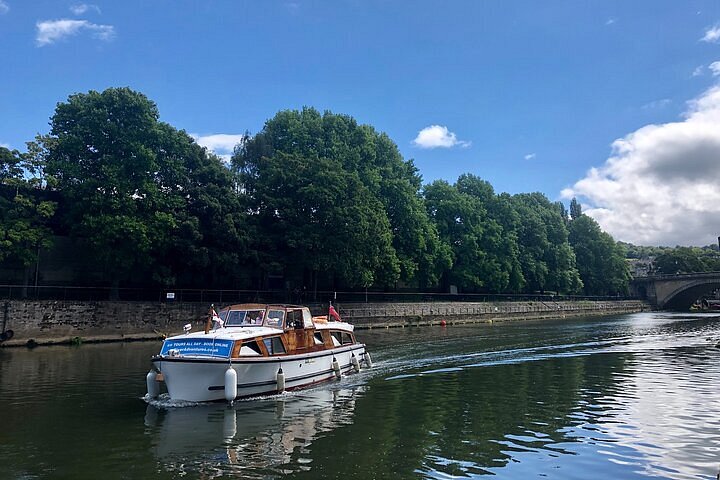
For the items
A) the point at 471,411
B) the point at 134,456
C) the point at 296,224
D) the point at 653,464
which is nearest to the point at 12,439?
the point at 134,456

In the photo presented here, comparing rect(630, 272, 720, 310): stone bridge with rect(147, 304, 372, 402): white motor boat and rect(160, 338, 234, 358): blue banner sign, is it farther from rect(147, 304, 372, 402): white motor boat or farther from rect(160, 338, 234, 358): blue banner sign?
rect(160, 338, 234, 358): blue banner sign

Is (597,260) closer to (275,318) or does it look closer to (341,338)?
(341,338)

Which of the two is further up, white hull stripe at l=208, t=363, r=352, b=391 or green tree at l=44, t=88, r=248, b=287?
green tree at l=44, t=88, r=248, b=287

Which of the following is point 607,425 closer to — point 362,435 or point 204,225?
point 362,435

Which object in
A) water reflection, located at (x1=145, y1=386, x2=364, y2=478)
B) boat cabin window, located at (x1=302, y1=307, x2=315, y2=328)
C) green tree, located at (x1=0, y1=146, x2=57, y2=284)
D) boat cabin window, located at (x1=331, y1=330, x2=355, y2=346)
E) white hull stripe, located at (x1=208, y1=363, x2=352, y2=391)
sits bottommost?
water reflection, located at (x1=145, y1=386, x2=364, y2=478)

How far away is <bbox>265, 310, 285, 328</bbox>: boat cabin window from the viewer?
2061cm

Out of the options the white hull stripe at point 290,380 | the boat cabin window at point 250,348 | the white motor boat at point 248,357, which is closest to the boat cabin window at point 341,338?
the white motor boat at point 248,357

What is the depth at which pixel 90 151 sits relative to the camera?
4169cm

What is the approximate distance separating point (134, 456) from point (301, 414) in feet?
17.6

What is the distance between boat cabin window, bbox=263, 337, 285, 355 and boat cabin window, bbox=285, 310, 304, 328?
143 centimetres

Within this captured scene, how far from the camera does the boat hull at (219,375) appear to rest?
1638cm

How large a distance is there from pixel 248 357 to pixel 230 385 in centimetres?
150

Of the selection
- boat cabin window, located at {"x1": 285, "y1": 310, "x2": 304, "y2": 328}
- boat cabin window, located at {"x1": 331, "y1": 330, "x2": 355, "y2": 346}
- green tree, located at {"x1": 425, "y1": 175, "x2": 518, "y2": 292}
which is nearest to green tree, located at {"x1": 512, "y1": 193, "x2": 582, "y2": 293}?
green tree, located at {"x1": 425, "y1": 175, "x2": 518, "y2": 292}

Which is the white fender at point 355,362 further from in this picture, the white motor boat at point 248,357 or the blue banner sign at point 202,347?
the blue banner sign at point 202,347
